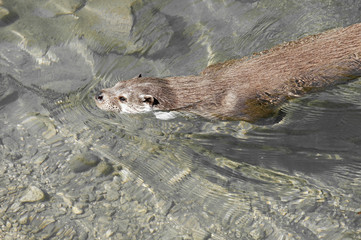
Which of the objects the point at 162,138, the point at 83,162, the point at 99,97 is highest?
the point at 99,97

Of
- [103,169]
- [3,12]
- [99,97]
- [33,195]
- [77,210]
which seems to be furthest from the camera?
[3,12]

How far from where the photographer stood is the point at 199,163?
4168 millimetres

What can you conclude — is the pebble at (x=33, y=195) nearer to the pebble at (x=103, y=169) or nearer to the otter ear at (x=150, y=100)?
the pebble at (x=103, y=169)

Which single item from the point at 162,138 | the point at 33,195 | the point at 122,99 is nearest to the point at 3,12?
the point at 122,99

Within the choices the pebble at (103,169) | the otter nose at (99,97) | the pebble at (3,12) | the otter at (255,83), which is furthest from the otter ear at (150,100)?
the pebble at (3,12)

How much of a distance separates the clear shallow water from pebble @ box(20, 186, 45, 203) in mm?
55

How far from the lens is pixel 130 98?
455 centimetres

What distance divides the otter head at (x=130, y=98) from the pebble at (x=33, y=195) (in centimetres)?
119

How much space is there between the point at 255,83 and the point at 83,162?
6.74ft

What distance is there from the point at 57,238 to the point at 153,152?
52.3 inches

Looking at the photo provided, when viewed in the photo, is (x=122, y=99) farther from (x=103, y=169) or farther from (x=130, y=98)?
(x=103, y=169)

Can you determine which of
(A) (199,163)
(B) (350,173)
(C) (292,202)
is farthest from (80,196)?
(B) (350,173)

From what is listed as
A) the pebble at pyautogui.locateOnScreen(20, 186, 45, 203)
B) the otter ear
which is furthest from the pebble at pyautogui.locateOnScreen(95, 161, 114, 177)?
the otter ear

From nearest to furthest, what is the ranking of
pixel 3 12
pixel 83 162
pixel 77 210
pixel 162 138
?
pixel 77 210 → pixel 83 162 → pixel 162 138 → pixel 3 12
